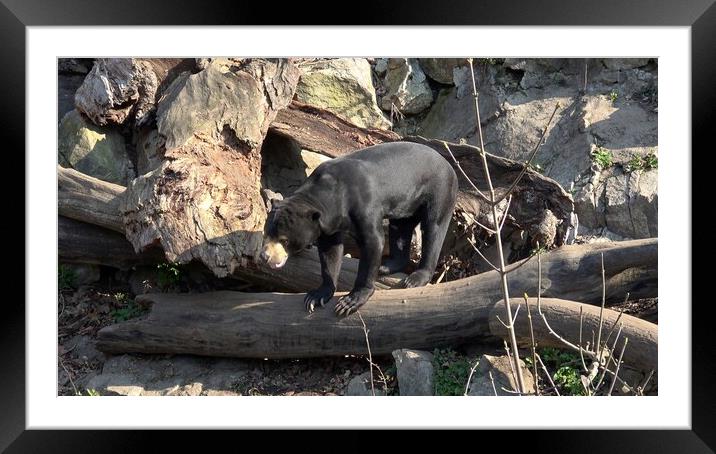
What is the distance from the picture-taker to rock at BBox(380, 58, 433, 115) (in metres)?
8.87

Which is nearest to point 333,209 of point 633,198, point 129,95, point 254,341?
point 254,341

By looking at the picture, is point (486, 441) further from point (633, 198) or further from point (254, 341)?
point (633, 198)

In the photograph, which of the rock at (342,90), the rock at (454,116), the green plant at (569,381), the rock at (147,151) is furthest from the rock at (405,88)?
the green plant at (569,381)

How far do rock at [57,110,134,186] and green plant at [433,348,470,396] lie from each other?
3.48 m

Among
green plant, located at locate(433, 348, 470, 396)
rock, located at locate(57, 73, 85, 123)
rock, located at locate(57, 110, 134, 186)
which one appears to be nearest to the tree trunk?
rock, located at locate(57, 110, 134, 186)

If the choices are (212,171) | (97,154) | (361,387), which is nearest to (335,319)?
(361,387)

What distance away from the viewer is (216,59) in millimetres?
6227

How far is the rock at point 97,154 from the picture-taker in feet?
23.2

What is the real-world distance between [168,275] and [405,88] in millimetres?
3952

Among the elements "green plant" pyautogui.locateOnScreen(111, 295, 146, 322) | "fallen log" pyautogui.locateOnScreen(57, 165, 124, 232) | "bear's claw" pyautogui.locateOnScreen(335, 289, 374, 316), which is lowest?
"green plant" pyautogui.locateOnScreen(111, 295, 146, 322)

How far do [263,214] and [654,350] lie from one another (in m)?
2.88

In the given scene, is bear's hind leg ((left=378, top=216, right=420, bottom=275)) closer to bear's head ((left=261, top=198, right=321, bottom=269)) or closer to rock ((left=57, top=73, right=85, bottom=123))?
bear's head ((left=261, top=198, right=321, bottom=269))

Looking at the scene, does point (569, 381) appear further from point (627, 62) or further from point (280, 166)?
point (627, 62)
